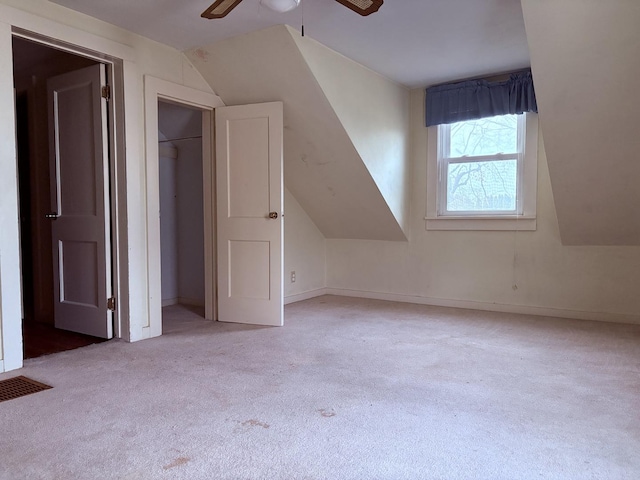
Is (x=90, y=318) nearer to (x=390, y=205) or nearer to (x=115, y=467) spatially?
(x=115, y=467)

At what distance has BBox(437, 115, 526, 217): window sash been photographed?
4.19 metres

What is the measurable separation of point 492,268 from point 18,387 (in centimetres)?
390

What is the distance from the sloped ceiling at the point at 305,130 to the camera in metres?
3.39

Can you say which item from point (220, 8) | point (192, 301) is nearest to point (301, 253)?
point (192, 301)

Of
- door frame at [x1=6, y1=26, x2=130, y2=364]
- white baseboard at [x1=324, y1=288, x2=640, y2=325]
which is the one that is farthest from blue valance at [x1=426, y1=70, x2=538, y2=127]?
door frame at [x1=6, y1=26, x2=130, y2=364]

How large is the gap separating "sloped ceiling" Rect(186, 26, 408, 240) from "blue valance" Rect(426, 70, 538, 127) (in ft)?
3.49

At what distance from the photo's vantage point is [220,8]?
7.59 ft

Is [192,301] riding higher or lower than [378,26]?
lower

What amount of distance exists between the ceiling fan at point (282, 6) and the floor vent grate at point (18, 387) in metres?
2.16

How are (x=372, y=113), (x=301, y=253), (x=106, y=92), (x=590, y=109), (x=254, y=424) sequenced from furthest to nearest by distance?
1. (x=301, y=253)
2. (x=372, y=113)
3. (x=106, y=92)
4. (x=590, y=109)
5. (x=254, y=424)

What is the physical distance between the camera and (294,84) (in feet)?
11.7

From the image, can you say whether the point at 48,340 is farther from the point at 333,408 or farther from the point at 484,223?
the point at 484,223

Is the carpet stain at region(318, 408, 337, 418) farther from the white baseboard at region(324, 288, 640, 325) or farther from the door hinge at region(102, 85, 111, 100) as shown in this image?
the white baseboard at region(324, 288, 640, 325)

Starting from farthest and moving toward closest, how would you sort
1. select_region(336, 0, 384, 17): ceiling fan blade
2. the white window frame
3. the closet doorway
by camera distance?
the closet doorway, the white window frame, select_region(336, 0, 384, 17): ceiling fan blade
